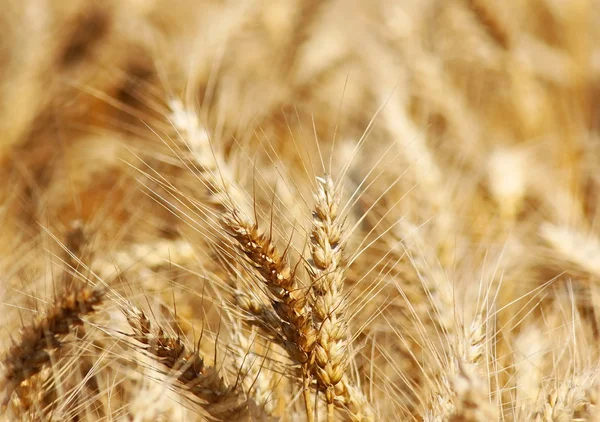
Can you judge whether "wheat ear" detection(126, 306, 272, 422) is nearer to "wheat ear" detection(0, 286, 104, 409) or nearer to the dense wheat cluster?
the dense wheat cluster

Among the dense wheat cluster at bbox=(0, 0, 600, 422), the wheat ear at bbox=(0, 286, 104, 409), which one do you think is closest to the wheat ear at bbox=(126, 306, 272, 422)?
the dense wheat cluster at bbox=(0, 0, 600, 422)

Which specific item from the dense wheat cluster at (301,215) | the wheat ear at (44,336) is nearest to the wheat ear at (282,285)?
the dense wheat cluster at (301,215)

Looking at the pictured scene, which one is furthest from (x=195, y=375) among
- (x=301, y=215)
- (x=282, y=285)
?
(x=301, y=215)

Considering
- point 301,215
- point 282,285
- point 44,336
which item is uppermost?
point 301,215

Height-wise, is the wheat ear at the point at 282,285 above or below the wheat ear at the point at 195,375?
above

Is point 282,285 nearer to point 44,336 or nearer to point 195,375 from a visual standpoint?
point 195,375

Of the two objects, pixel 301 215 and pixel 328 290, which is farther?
pixel 301 215

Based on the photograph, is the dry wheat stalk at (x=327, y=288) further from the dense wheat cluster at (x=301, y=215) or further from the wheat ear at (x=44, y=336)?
the wheat ear at (x=44, y=336)

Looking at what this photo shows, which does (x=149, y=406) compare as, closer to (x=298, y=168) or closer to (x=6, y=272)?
(x=6, y=272)

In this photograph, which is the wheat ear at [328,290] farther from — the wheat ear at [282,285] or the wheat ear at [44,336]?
the wheat ear at [44,336]

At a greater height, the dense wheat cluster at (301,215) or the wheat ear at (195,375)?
the dense wheat cluster at (301,215)
